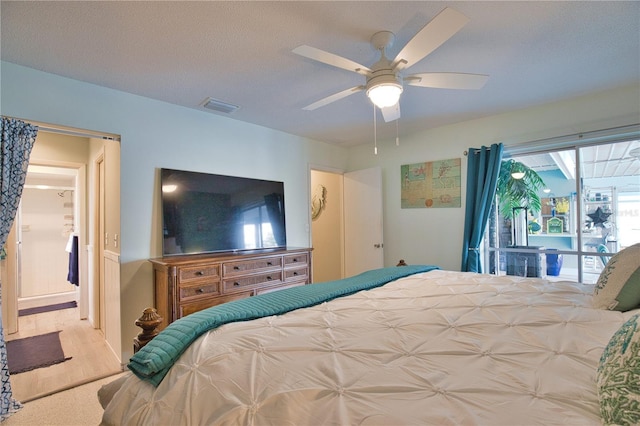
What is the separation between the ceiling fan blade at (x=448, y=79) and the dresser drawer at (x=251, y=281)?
7.27ft

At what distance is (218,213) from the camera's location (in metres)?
3.24

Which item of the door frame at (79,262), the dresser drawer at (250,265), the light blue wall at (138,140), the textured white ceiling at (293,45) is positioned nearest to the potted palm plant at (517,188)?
the textured white ceiling at (293,45)

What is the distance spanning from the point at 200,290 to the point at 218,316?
4.89 ft

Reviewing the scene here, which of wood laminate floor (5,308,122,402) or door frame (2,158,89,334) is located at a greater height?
door frame (2,158,89,334)

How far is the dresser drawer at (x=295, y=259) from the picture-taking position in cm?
338

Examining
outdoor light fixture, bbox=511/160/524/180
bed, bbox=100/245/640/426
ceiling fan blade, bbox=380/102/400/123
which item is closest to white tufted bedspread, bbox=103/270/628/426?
bed, bbox=100/245/640/426

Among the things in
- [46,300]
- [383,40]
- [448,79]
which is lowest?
[46,300]

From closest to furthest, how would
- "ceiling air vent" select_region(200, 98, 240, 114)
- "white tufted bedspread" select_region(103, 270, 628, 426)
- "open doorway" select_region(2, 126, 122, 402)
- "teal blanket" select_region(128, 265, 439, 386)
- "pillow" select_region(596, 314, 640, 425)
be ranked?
"pillow" select_region(596, 314, 640, 425)
"white tufted bedspread" select_region(103, 270, 628, 426)
"teal blanket" select_region(128, 265, 439, 386)
"open doorway" select_region(2, 126, 122, 402)
"ceiling air vent" select_region(200, 98, 240, 114)

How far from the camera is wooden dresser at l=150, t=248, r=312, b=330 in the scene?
8.30 ft

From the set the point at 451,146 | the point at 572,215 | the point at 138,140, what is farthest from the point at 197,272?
the point at 572,215

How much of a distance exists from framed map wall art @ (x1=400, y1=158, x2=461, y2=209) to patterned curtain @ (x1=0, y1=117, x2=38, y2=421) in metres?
3.94

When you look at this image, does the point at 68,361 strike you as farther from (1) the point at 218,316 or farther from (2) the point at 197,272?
(1) the point at 218,316

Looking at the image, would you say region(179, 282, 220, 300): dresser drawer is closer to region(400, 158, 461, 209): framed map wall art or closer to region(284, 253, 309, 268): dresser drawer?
region(284, 253, 309, 268): dresser drawer

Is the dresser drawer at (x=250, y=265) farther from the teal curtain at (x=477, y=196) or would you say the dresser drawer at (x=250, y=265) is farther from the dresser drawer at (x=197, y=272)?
the teal curtain at (x=477, y=196)
